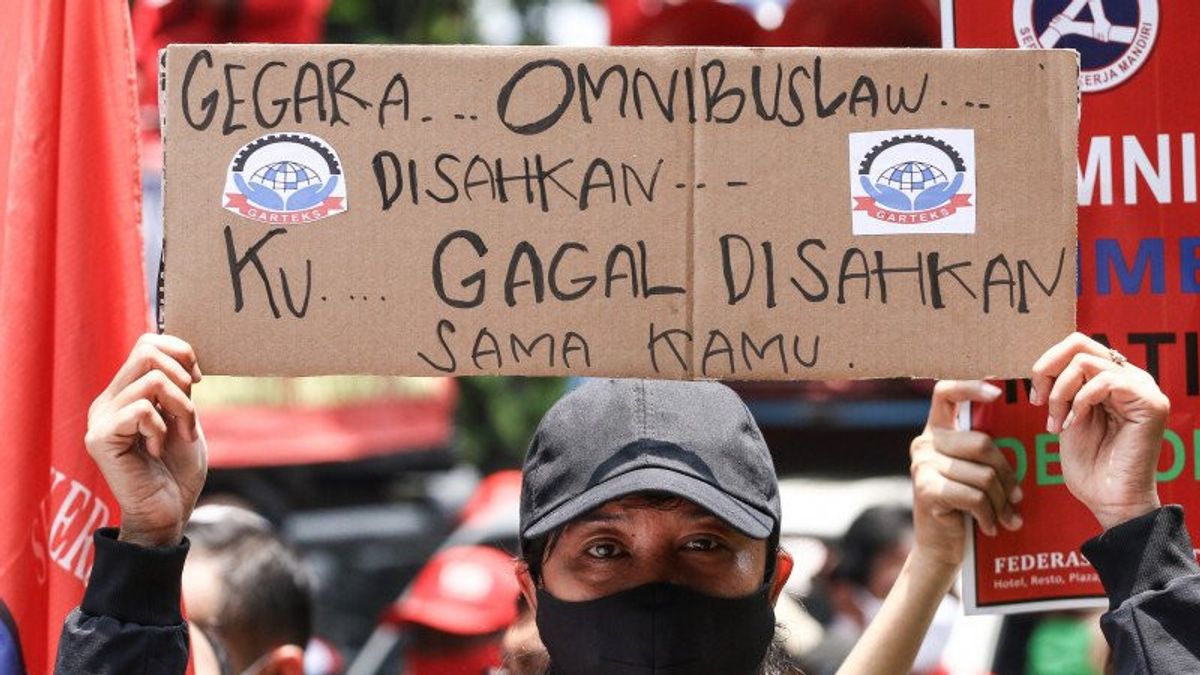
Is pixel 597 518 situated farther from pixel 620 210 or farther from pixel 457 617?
pixel 457 617

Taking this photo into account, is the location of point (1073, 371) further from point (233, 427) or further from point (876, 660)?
point (233, 427)

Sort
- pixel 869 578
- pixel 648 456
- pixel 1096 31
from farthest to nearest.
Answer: pixel 869 578 < pixel 1096 31 < pixel 648 456

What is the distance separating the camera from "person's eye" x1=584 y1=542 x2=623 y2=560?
2.57m

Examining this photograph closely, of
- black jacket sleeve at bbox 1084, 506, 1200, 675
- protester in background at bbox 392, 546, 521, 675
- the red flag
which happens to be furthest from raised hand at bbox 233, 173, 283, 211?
protester in background at bbox 392, 546, 521, 675

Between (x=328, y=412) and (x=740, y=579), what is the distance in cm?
641

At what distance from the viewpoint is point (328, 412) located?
8781 mm

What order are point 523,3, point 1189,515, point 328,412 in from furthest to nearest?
point 523,3, point 328,412, point 1189,515

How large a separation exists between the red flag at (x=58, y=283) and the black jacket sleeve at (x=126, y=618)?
0.28 metres

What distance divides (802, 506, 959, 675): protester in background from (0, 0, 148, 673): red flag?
3655 mm

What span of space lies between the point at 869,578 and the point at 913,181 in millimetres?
4330

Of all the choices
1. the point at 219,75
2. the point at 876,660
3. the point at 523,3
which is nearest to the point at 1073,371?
the point at 876,660

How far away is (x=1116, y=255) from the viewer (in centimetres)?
278

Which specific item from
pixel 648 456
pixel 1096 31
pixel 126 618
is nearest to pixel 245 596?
pixel 126 618

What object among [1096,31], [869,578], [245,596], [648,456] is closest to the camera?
[648,456]
